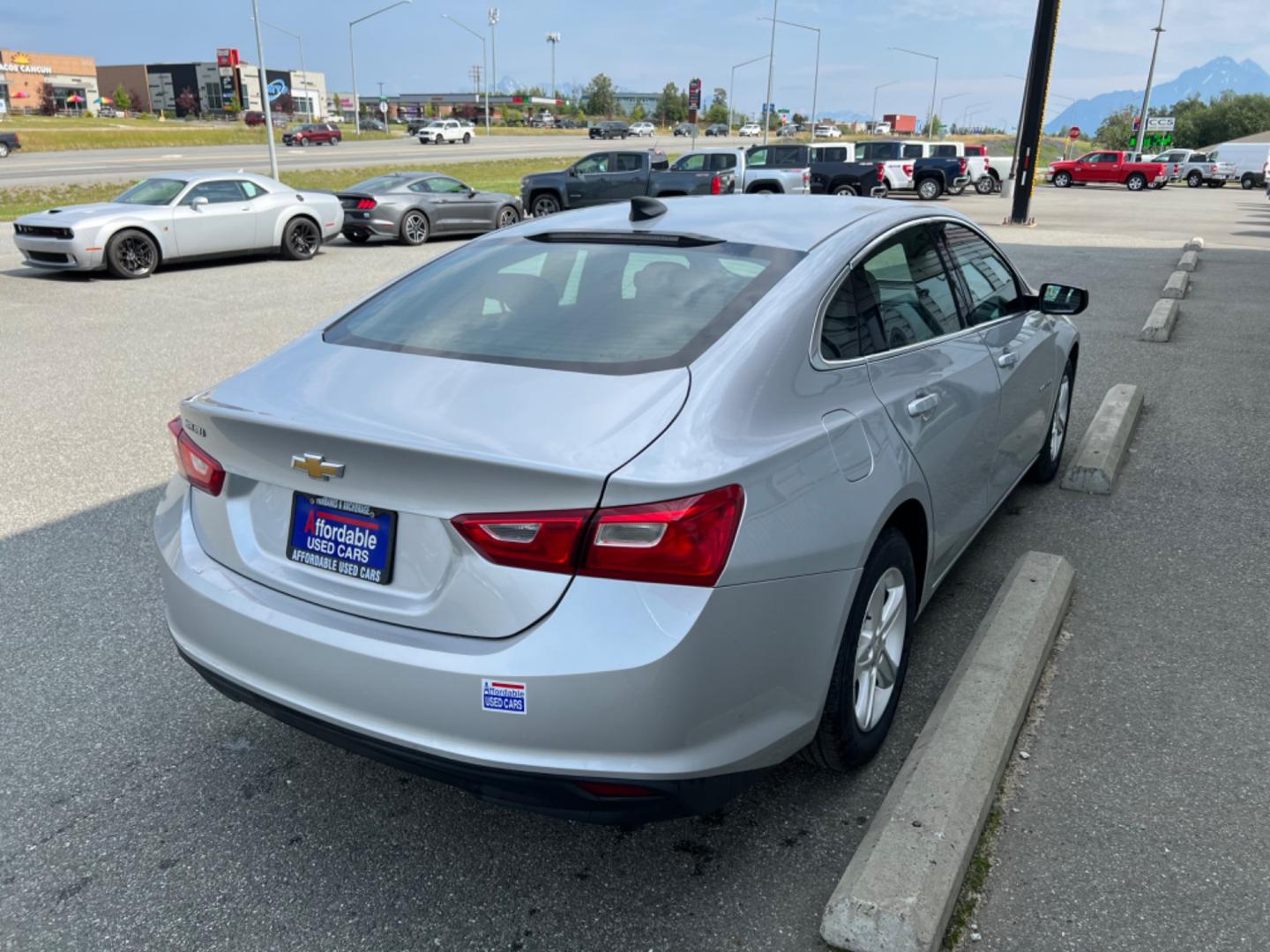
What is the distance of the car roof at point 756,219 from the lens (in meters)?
3.19

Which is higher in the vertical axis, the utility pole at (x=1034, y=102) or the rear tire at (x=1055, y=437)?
the utility pole at (x=1034, y=102)

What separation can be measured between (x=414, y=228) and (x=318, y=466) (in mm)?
17414

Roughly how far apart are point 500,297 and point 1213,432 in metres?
5.58

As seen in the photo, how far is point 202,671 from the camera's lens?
2686 millimetres

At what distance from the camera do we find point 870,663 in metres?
2.91

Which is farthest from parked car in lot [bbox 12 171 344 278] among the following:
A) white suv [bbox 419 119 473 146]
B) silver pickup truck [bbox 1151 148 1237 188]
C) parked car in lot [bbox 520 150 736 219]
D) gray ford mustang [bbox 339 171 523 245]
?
white suv [bbox 419 119 473 146]

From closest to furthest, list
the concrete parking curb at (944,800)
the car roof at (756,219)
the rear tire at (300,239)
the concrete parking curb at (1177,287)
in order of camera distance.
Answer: the concrete parking curb at (944,800), the car roof at (756,219), the concrete parking curb at (1177,287), the rear tire at (300,239)

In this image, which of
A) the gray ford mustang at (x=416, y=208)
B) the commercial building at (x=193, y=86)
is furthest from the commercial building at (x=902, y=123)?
the gray ford mustang at (x=416, y=208)

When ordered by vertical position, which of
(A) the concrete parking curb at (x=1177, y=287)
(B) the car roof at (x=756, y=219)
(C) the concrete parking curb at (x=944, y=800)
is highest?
(B) the car roof at (x=756, y=219)

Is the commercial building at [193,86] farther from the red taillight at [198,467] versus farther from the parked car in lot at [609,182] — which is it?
the red taillight at [198,467]

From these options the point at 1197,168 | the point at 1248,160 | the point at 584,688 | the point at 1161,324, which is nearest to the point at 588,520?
the point at 584,688

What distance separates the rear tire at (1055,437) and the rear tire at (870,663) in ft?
8.29

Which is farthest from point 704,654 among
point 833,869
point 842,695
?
point 833,869

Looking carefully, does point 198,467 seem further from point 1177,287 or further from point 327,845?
point 1177,287
